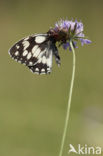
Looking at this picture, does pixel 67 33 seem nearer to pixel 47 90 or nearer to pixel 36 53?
pixel 36 53

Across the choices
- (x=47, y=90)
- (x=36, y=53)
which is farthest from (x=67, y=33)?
(x=47, y=90)

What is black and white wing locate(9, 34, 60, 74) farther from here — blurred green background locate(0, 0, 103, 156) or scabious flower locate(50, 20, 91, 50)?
blurred green background locate(0, 0, 103, 156)

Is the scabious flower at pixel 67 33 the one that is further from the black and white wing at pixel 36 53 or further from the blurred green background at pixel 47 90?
the blurred green background at pixel 47 90

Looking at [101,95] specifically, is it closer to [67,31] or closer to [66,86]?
[66,86]

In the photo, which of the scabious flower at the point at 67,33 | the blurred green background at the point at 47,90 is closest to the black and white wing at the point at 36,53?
the scabious flower at the point at 67,33

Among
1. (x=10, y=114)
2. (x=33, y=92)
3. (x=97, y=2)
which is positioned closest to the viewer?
(x=10, y=114)

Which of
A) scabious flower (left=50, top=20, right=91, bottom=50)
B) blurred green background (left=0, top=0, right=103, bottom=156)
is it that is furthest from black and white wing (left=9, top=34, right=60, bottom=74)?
blurred green background (left=0, top=0, right=103, bottom=156)

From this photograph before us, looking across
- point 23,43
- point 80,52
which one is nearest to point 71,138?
point 23,43
